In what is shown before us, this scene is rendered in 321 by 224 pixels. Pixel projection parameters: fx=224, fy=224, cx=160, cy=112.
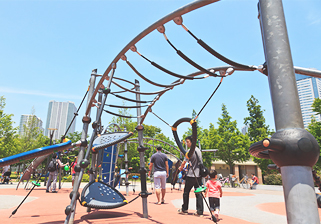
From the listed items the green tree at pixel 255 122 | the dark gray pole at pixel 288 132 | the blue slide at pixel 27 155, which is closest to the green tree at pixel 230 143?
the green tree at pixel 255 122

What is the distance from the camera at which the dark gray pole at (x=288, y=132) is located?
58.4 inches

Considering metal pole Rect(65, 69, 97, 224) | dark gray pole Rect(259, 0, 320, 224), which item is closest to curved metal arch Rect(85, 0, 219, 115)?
dark gray pole Rect(259, 0, 320, 224)

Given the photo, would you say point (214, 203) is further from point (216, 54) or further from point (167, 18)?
point (167, 18)

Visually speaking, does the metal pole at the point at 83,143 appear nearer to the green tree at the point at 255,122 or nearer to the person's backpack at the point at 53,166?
the person's backpack at the point at 53,166

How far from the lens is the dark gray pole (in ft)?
4.86

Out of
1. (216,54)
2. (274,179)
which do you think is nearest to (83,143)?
(216,54)

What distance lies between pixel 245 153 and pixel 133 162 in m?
20.0

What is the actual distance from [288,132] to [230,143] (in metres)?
33.0

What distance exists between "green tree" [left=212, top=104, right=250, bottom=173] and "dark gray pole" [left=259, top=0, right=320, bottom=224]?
32228mm

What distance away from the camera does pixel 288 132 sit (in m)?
1.57

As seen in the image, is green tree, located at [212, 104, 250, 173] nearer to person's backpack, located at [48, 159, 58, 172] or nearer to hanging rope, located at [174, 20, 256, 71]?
person's backpack, located at [48, 159, 58, 172]

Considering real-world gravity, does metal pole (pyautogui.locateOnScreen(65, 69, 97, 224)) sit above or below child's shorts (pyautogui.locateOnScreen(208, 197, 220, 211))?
above

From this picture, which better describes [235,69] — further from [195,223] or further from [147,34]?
[195,223]

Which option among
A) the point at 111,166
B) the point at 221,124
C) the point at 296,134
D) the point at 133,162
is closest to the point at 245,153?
the point at 221,124
